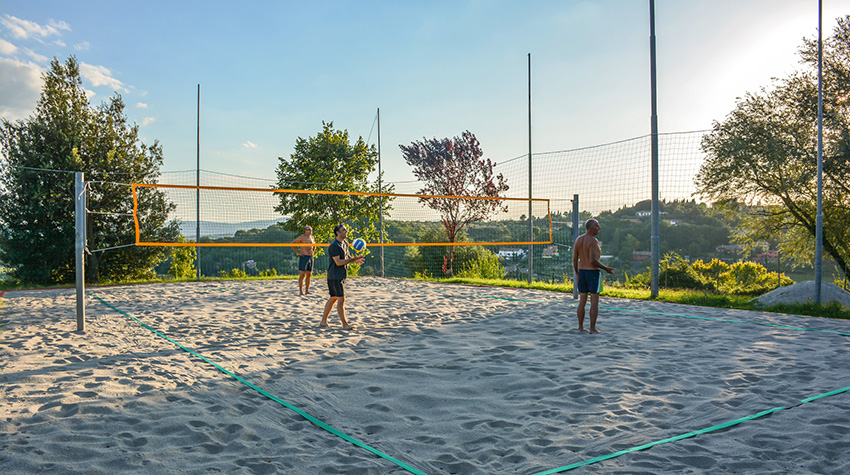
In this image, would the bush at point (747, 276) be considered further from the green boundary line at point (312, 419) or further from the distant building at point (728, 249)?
the green boundary line at point (312, 419)

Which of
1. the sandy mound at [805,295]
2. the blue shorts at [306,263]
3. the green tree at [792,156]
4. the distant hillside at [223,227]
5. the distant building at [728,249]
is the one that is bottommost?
the sandy mound at [805,295]

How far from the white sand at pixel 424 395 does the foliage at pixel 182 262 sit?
749cm

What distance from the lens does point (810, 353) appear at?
172 inches

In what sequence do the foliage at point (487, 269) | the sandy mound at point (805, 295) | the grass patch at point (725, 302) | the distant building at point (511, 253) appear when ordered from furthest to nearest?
the foliage at point (487, 269)
the distant building at point (511, 253)
the sandy mound at point (805, 295)
the grass patch at point (725, 302)

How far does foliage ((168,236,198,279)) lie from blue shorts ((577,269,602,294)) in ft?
37.8

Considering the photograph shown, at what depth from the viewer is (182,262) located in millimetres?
13664

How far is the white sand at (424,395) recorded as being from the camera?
232cm

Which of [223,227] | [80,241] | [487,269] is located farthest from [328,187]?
[80,241]

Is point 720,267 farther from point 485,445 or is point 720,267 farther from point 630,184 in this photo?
point 485,445

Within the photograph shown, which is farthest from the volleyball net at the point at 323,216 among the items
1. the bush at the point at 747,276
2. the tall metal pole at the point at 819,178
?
the bush at the point at 747,276

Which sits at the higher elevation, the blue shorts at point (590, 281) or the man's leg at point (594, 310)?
the blue shorts at point (590, 281)

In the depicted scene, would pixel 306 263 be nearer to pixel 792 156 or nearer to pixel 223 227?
pixel 223 227

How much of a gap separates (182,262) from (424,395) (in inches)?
491

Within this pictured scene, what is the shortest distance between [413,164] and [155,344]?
13.3 m
